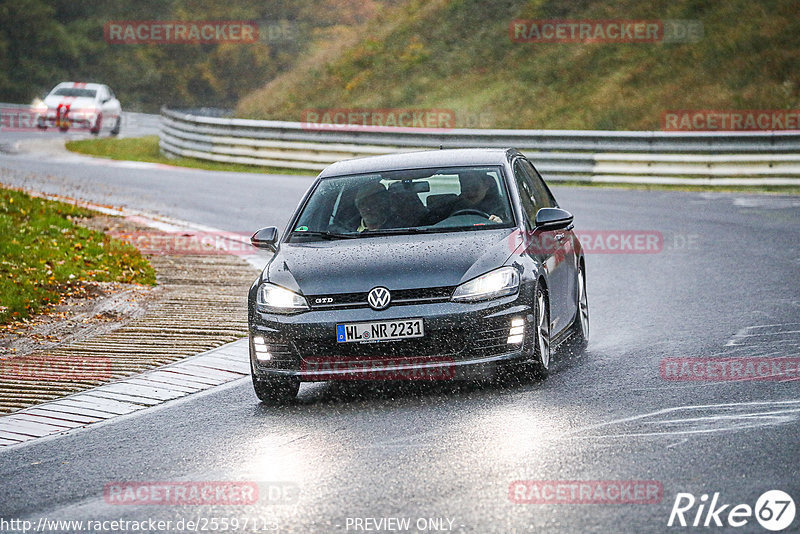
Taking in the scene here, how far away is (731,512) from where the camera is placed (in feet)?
17.8

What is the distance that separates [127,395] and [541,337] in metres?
2.88

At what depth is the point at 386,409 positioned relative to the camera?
802 cm

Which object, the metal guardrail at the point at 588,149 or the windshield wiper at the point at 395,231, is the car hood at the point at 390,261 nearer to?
the windshield wiper at the point at 395,231

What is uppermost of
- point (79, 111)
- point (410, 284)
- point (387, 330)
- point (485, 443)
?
point (410, 284)

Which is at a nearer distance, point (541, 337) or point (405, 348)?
point (405, 348)

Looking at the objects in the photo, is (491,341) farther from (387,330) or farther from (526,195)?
(526,195)

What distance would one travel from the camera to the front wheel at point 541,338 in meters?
8.40

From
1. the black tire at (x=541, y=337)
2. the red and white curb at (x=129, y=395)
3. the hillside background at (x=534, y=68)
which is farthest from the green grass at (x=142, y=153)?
the black tire at (x=541, y=337)

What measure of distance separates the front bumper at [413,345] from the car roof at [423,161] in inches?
68.8

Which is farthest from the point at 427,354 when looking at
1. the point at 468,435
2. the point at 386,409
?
the point at 468,435

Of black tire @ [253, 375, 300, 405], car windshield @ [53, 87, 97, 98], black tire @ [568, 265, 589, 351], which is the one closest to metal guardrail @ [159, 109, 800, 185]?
car windshield @ [53, 87, 97, 98]

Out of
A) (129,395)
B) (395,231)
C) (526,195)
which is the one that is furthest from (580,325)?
(129,395)

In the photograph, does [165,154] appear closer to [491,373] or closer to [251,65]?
[491,373]

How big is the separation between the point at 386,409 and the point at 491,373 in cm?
72
